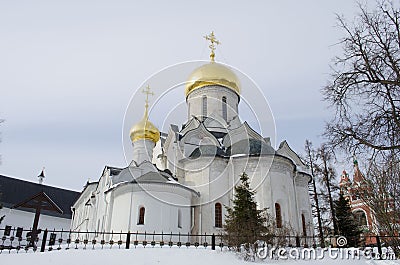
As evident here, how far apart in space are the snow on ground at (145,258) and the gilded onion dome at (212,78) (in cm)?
1677

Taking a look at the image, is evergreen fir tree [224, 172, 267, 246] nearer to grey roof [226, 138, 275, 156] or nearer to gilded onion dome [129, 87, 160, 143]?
grey roof [226, 138, 275, 156]

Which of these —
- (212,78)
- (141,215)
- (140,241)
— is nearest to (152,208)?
(141,215)

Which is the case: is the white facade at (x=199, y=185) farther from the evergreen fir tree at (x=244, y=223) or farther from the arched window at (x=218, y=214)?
the evergreen fir tree at (x=244, y=223)

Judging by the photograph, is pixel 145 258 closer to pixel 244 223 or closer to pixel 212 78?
pixel 244 223

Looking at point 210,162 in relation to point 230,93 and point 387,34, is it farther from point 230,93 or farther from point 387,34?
point 387,34

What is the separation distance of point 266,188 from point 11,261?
12989 millimetres

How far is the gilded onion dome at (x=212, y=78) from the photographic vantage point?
26797 mm

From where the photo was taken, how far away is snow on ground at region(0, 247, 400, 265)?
1073cm

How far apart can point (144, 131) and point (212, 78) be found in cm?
774

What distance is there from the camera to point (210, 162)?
20.6 metres

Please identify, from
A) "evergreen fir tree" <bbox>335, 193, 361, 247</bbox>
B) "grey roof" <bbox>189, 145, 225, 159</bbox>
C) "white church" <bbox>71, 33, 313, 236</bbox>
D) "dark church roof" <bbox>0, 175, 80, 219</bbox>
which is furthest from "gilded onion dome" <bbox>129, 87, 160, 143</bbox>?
"evergreen fir tree" <bbox>335, 193, 361, 247</bbox>

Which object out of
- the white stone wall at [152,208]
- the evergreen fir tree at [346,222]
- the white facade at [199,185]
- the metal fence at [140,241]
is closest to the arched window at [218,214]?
the white facade at [199,185]

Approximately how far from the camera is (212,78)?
87.8 feet

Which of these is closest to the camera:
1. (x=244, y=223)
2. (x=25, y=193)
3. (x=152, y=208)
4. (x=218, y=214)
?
(x=244, y=223)
